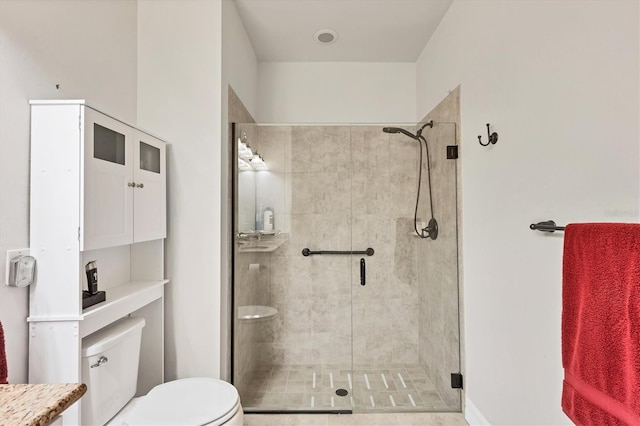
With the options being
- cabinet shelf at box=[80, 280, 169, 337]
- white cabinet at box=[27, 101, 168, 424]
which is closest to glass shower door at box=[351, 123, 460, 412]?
cabinet shelf at box=[80, 280, 169, 337]

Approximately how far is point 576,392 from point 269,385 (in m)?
1.91

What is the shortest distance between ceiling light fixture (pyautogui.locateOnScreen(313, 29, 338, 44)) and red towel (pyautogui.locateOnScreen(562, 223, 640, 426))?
2.19 metres

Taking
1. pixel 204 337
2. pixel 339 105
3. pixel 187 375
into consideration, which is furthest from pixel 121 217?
pixel 339 105

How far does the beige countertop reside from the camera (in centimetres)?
47

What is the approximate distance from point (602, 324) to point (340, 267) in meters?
1.72

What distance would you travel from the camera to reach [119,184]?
1469 millimetres

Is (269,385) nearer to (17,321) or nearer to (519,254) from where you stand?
(17,321)

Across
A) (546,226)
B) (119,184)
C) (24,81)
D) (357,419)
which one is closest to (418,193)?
(546,226)

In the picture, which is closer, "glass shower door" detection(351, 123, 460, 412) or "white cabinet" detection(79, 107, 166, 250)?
"white cabinet" detection(79, 107, 166, 250)

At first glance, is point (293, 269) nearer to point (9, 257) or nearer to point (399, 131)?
point (399, 131)

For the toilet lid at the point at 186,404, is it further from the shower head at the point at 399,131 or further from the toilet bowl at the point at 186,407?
the shower head at the point at 399,131

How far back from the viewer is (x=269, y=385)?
235 centimetres

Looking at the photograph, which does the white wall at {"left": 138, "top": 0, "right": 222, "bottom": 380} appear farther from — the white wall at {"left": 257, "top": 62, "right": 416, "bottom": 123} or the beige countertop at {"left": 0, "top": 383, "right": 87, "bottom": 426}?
the beige countertop at {"left": 0, "top": 383, "right": 87, "bottom": 426}

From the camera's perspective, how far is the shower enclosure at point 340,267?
2.25m
